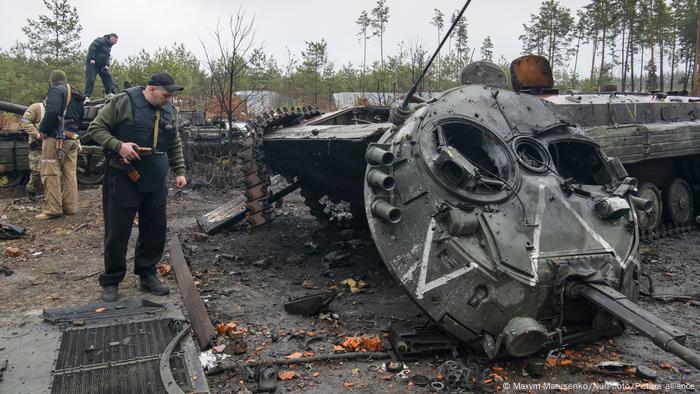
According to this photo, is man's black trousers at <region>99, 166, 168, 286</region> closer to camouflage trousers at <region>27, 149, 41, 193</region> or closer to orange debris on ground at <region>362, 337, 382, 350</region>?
orange debris on ground at <region>362, 337, 382, 350</region>

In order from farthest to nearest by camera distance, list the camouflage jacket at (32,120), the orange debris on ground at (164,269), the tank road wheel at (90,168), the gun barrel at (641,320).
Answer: the tank road wheel at (90,168), the camouflage jacket at (32,120), the orange debris on ground at (164,269), the gun barrel at (641,320)

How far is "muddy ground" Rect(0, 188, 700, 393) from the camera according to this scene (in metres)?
4.03

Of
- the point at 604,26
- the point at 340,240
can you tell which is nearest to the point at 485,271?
the point at 340,240

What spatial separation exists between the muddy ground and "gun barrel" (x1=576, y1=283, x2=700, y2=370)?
608 mm

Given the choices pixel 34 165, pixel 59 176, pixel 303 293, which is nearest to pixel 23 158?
pixel 34 165

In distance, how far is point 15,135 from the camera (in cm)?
1186

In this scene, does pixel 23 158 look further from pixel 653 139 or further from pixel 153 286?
pixel 653 139

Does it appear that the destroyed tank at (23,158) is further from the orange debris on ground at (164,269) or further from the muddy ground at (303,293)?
the orange debris on ground at (164,269)

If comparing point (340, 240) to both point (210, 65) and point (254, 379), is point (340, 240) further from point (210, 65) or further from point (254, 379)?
point (210, 65)

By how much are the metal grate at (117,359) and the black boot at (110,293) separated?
72 centimetres

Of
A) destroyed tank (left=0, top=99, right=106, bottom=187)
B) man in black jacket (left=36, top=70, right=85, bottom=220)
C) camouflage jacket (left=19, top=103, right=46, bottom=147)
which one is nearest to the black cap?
man in black jacket (left=36, top=70, right=85, bottom=220)

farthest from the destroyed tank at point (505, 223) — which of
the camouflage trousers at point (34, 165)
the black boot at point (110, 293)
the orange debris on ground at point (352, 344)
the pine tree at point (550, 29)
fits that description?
the pine tree at point (550, 29)

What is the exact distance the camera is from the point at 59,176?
8.86 metres

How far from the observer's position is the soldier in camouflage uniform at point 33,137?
10148mm
